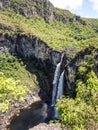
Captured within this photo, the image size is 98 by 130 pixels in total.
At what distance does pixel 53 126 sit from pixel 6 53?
6776 cm

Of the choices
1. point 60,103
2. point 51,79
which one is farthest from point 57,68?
point 60,103

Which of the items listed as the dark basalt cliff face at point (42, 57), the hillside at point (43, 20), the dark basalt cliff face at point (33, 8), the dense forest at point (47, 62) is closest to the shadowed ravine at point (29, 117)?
the dense forest at point (47, 62)

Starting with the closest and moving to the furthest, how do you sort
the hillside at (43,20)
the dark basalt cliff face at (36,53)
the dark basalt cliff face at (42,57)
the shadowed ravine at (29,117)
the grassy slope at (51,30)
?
the shadowed ravine at (29,117) < the dark basalt cliff face at (42,57) < the dark basalt cliff face at (36,53) < the grassy slope at (51,30) < the hillside at (43,20)

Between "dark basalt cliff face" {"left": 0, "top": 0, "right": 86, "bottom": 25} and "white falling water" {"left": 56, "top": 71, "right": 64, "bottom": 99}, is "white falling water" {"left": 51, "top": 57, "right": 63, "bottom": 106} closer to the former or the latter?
"white falling water" {"left": 56, "top": 71, "right": 64, "bottom": 99}

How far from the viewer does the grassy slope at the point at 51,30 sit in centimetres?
13775

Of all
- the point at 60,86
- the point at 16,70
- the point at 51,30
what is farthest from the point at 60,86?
the point at 51,30

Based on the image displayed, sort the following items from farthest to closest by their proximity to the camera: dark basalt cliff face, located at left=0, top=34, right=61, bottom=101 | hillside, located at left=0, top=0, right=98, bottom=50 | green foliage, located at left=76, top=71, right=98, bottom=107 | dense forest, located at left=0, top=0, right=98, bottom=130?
hillside, located at left=0, top=0, right=98, bottom=50 < dark basalt cliff face, located at left=0, top=34, right=61, bottom=101 < green foliage, located at left=76, top=71, right=98, bottom=107 < dense forest, located at left=0, top=0, right=98, bottom=130

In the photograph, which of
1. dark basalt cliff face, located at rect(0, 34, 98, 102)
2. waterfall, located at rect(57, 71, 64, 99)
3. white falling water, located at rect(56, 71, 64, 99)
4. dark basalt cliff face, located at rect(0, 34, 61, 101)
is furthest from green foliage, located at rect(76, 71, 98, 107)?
dark basalt cliff face, located at rect(0, 34, 61, 101)

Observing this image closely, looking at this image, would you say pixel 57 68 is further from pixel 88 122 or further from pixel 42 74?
pixel 88 122

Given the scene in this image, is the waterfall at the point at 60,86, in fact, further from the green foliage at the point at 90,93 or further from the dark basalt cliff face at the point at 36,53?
the green foliage at the point at 90,93

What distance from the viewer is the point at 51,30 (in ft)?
565

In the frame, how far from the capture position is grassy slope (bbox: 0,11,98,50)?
452 ft

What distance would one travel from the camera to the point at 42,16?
596ft

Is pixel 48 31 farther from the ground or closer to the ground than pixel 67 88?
farther from the ground
